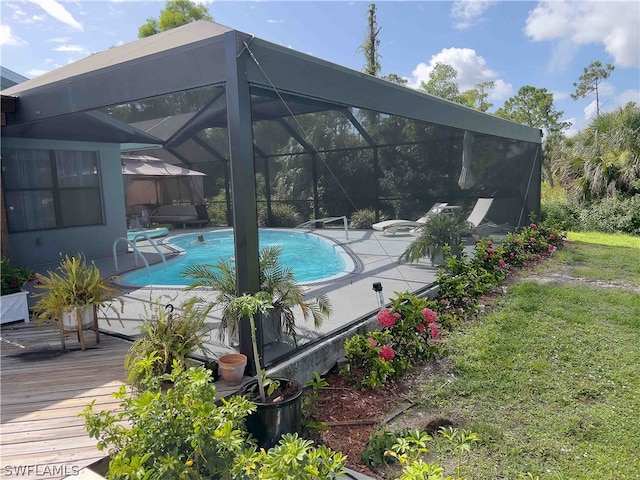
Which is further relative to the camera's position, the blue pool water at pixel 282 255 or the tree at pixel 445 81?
the tree at pixel 445 81

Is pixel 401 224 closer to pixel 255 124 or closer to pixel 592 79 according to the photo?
pixel 255 124

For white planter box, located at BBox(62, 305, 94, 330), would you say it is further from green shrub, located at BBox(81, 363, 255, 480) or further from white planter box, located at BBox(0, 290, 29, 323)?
green shrub, located at BBox(81, 363, 255, 480)

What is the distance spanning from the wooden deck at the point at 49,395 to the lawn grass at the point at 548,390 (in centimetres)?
212

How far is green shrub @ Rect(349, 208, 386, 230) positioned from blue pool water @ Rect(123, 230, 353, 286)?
1.15 feet

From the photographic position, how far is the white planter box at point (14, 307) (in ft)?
14.7

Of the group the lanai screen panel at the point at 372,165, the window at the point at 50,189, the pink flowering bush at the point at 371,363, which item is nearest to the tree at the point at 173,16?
the window at the point at 50,189

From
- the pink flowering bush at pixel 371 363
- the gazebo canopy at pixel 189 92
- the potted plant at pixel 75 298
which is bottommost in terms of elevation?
the pink flowering bush at pixel 371 363

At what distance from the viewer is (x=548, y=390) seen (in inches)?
133

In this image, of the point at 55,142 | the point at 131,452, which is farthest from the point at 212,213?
the point at 55,142

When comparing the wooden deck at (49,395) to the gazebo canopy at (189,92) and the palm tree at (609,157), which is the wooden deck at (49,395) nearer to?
the gazebo canopy at (189,92)

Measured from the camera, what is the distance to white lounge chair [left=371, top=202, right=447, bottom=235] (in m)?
5.41

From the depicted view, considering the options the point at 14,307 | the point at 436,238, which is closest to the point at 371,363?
the point at 436,238

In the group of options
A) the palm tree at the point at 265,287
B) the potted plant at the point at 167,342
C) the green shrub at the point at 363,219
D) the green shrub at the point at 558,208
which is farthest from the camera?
the green shrub at the point at 558,208

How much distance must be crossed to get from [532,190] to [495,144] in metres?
2.89
